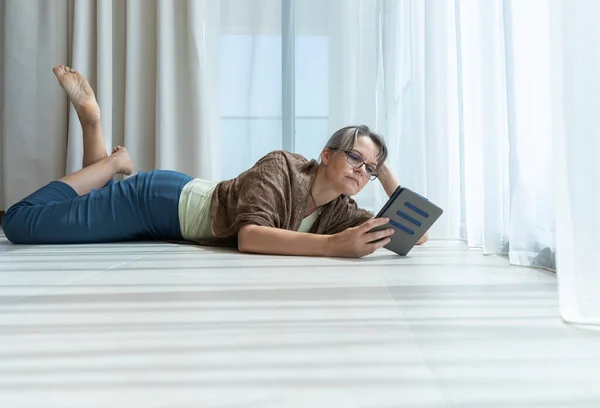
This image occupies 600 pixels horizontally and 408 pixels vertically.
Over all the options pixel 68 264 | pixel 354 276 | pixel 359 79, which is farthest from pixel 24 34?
pixel 354 276

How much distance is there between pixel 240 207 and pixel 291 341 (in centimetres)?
100

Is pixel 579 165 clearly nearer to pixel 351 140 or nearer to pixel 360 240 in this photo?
pixel 360 240

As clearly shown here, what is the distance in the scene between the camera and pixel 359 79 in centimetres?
289

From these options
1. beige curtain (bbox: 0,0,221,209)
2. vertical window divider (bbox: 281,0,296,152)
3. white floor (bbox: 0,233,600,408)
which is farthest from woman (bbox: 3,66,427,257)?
vertical window divider (bbox: 281,0,296,152)

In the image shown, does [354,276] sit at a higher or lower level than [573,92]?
lower

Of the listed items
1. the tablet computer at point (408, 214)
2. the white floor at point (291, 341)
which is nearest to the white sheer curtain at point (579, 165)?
the white floor at point (291, 341)

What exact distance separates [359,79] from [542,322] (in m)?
2.23

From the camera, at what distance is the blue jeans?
2.00 m

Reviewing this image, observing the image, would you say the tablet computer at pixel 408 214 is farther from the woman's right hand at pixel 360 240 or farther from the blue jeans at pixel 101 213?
the blue jeans at pixel 101 213

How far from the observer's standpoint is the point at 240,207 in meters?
1.65

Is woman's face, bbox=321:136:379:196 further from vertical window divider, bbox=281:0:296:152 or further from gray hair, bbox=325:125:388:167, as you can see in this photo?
vertical window divider, bbox=281:0:296:152

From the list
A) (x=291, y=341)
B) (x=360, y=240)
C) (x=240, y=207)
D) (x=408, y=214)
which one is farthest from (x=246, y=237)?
(x=291, y=341)

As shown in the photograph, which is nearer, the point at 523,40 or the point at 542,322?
the point at 542,322

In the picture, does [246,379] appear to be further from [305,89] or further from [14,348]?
[305,89]
